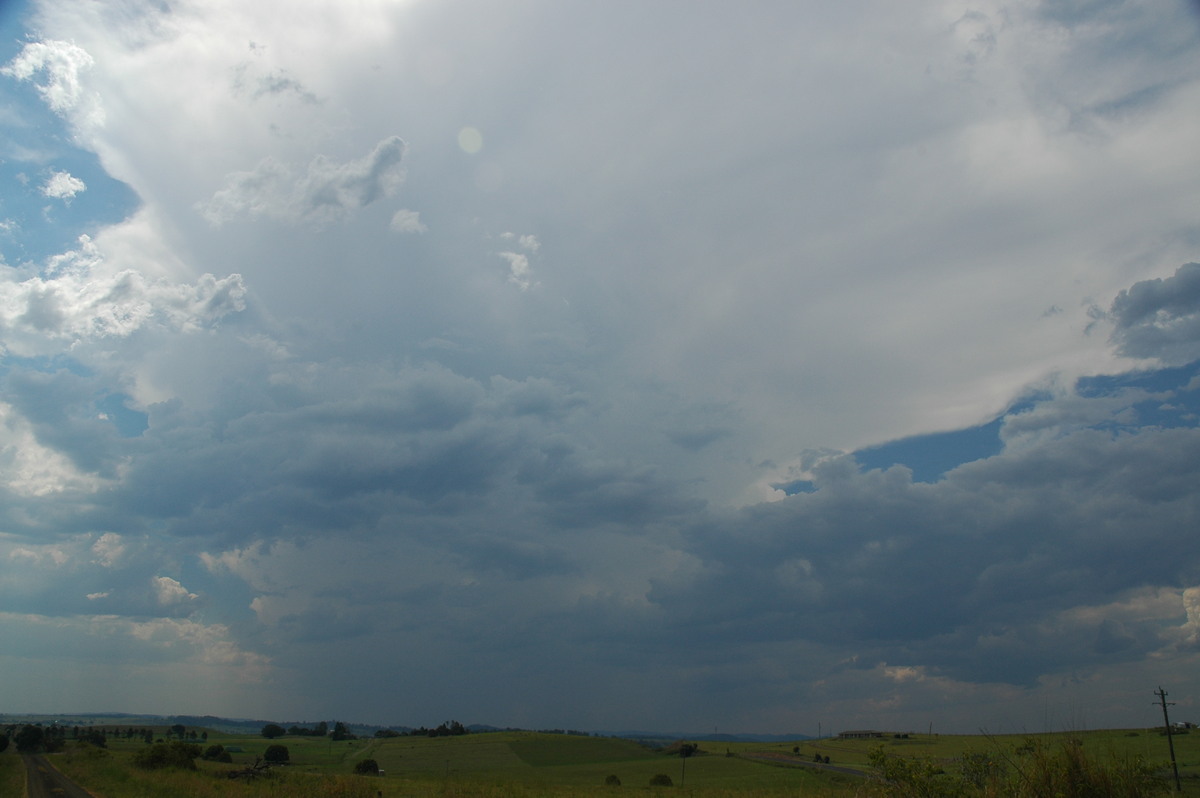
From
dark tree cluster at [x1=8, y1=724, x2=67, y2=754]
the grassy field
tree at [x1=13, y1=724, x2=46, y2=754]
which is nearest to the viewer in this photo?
the grassy field

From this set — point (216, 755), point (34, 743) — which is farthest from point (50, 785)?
point (34, 743)

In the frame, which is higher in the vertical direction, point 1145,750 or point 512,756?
point 1145,750

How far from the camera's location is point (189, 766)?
7631 centimetres

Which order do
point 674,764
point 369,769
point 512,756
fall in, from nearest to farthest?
1. point 369,769
2. point 674,764
3. point 512,756

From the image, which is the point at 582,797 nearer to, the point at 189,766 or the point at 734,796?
the point at 734,796

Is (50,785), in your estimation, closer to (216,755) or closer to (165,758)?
(165,758)

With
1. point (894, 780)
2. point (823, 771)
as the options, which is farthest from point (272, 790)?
point (823, 771)

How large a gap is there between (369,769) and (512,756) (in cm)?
5842

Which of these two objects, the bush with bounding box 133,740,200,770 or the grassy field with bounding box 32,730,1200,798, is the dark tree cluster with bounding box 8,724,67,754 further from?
the bush with bounding box 133,740,200,770

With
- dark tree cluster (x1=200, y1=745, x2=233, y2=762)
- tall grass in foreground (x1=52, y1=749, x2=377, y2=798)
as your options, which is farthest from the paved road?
dark tree cluster (x1=200, y1=745, x2=233, y2=762)

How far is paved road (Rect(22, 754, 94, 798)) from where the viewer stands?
5497cm

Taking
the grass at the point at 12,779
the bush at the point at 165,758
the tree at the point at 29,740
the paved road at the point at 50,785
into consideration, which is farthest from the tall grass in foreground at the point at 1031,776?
the tree at the point at 29,740

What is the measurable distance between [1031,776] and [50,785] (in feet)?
278

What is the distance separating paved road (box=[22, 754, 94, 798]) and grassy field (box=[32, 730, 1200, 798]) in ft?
5.07
